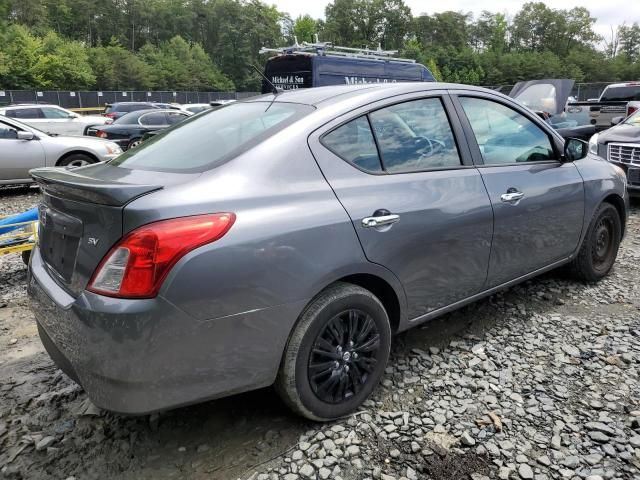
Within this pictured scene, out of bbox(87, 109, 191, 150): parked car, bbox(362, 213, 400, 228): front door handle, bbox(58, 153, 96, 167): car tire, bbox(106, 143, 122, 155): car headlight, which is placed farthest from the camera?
bbox(87, 109, 191, 150): parked car

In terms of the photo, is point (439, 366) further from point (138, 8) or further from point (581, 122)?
point (138, 8)

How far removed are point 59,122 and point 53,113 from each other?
0.79m

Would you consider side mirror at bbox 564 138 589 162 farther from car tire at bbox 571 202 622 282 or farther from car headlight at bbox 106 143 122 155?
car headlight at bbox 106 143 122 155

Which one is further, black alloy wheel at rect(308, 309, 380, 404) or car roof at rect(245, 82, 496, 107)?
car roof at rect(245, 82, 496, 107)

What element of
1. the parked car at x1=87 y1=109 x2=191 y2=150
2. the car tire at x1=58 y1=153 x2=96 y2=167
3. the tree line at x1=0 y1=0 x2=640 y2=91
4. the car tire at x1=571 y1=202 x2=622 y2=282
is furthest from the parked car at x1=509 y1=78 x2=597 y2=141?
the tree line at x1=0 y1=0 x2=640 y2=91

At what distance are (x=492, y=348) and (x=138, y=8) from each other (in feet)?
353

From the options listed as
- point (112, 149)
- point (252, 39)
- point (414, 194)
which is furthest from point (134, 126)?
point (252, 39)

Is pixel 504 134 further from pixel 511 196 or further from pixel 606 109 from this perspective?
pixel 606 109

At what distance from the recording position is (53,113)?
1662 centimetres

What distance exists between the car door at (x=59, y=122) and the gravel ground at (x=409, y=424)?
1463 cm

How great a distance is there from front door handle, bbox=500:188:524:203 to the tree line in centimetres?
5758

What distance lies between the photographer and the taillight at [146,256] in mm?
1883

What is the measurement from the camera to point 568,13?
9919 cm

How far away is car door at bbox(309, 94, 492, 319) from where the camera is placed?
2.48 metres
